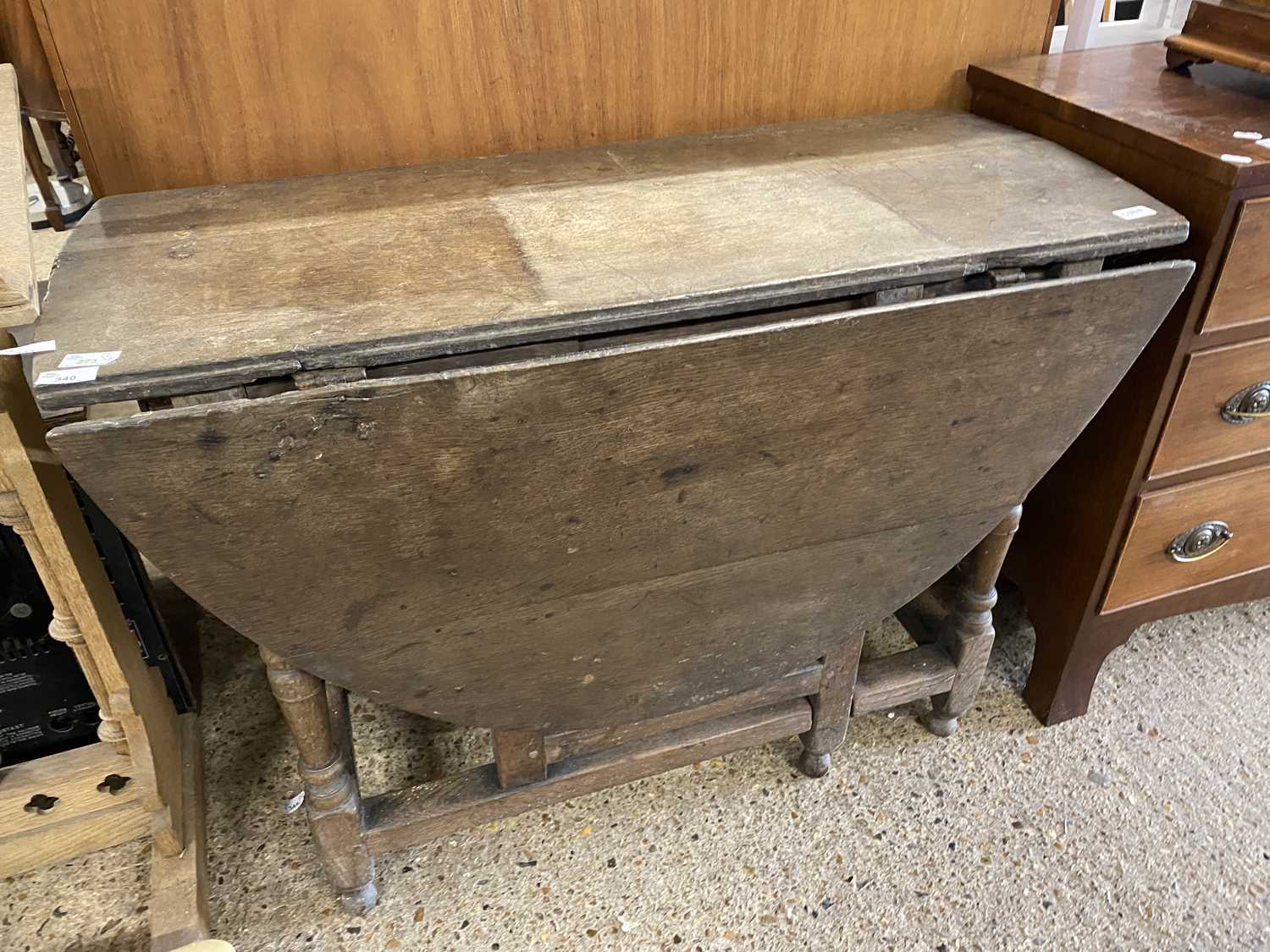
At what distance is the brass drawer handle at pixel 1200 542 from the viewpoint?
4.52 ft

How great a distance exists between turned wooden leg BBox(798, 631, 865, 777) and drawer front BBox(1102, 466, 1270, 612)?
1.33 feet

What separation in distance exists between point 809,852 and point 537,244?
3.07 ft

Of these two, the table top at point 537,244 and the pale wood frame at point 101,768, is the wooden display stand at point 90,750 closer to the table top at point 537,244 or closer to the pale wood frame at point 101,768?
the pale wood frame at point 101,768

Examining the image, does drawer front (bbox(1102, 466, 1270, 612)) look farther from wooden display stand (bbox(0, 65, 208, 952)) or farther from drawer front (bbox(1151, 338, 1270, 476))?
wooden display stand (bbox(0, 65, 208, 952))

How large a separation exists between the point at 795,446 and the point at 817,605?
0.87 ft

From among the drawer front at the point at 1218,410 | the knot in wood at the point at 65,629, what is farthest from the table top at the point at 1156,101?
the knot in wood at the point at 65,629

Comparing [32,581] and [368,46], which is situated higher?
[368,46]

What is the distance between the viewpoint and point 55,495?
1.11 meters

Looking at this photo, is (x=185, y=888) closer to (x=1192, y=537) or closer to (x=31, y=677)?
(x=31, y=677)

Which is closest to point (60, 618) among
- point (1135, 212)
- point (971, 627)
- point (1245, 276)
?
point (971, 627)

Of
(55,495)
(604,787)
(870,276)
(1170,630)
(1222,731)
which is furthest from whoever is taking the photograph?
(1170,630)

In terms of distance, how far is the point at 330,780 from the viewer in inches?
46.6

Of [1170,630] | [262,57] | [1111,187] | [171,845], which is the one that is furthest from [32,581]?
[1170,630]

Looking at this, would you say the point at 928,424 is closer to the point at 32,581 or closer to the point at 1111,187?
the point at 1111,187
